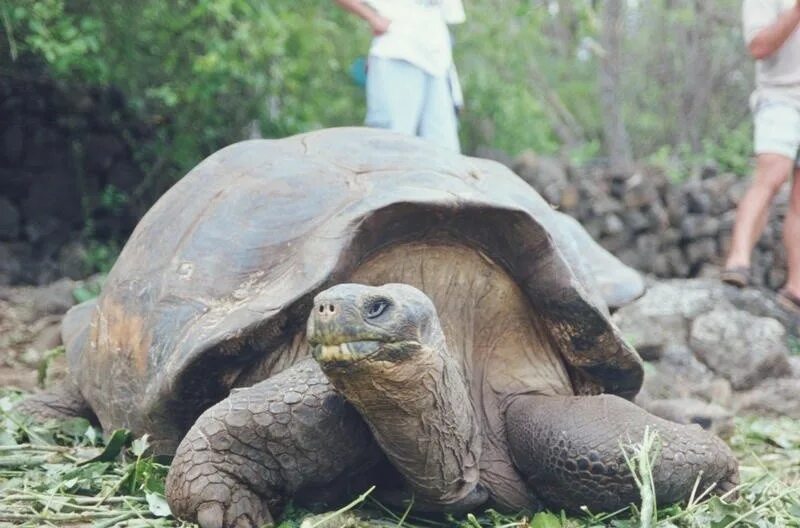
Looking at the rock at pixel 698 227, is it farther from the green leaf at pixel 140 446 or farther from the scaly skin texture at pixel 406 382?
the green leaf at pixel 140 446

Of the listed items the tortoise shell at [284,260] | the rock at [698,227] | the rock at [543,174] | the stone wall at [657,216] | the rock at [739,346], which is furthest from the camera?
the rock at [698,227]

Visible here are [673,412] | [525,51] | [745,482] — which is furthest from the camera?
[525,51]

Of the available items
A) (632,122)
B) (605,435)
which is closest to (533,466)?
(605,435)

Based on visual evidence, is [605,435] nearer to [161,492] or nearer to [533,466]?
[533,466]

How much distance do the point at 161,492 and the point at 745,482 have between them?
4.32 feet

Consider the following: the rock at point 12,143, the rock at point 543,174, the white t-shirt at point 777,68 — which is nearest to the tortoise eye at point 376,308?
the white t-shirt at point 777,68

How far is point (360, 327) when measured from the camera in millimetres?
1728

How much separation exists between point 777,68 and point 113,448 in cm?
416

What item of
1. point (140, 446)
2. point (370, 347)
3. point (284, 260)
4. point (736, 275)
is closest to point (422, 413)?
point (370, 347)

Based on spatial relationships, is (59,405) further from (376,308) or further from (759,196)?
(759,196)

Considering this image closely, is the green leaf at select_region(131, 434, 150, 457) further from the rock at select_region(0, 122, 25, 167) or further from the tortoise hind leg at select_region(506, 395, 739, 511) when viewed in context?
the rock at select_region(0, 122, 25, 167)

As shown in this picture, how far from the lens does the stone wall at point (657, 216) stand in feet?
24.1

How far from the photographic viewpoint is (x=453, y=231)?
7.64 feet

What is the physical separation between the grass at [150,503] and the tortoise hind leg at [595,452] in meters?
0.03
